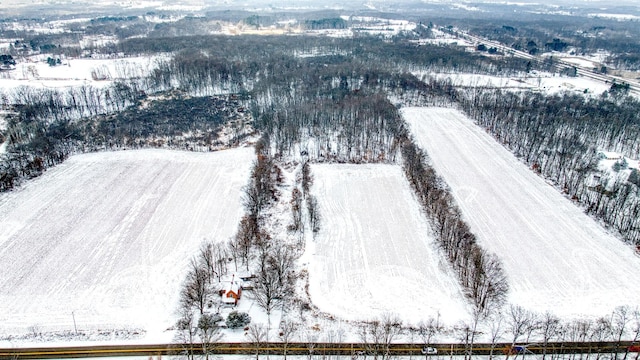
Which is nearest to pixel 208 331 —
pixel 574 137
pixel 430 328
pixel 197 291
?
pixel 197 291

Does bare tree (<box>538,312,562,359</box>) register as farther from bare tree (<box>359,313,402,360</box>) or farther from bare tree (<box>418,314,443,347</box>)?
bare tree (<box>359,313,402,360</box>)

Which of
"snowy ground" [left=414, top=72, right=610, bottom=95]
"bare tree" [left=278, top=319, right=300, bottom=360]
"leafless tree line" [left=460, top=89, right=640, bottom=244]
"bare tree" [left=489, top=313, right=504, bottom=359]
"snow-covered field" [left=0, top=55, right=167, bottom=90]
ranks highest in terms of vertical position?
"snow-covered field" [left=0, top=55, right=167, bottom=90]

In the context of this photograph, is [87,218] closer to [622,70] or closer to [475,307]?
[475,307]

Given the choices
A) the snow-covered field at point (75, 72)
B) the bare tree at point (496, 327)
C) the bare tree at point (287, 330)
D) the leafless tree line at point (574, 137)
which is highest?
the snow-covered field at point (75, 72)

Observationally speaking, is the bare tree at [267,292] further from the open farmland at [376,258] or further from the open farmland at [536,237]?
the open farmland at [536,237]

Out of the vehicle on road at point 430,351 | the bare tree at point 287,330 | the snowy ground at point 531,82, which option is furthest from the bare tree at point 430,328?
the snowy ground at point 531,82

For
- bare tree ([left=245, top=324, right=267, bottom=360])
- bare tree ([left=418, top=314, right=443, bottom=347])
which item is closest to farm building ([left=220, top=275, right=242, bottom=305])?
bare tree ([left=245, top=324, right=267, bottom=360])

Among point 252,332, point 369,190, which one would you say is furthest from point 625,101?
point 252,332
